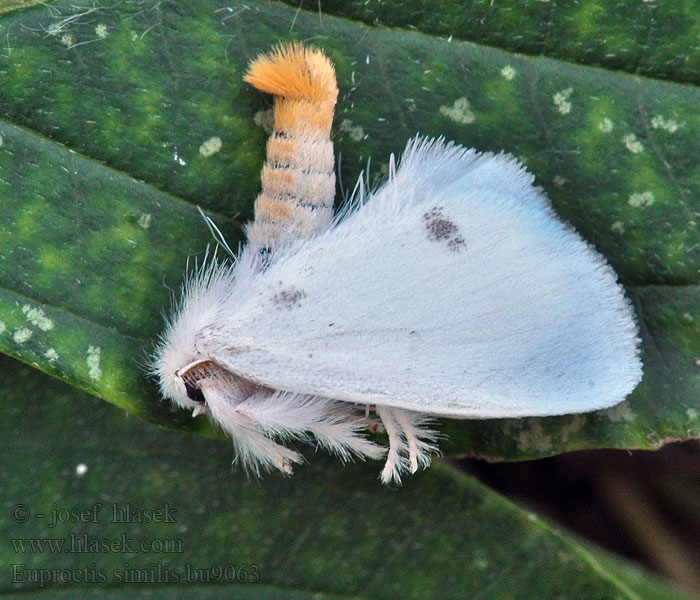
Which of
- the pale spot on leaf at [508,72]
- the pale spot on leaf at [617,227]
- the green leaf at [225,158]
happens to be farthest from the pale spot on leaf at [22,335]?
the pale spot on leaf at [617,227]

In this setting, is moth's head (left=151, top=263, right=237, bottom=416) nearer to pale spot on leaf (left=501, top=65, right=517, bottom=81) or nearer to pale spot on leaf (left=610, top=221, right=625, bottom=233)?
pale spot on leaf (left=501, top=65, right=517, bottom=81)

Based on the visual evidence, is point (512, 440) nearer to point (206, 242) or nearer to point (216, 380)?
point (216, 380)

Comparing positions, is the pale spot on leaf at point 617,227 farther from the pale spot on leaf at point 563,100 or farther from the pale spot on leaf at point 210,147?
the pale spot on leaf at point 210,147

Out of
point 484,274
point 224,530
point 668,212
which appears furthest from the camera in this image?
point 224,530

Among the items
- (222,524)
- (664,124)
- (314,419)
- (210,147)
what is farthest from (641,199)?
(222,524)

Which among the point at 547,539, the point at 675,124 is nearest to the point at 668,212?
the point at 675,124

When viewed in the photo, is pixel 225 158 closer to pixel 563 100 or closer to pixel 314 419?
pixel 314 419
